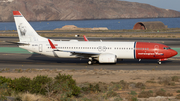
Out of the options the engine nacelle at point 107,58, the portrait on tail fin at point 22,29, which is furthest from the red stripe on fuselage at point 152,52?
the portrait on tail fin at point 22,29

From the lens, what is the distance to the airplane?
3856 centimetres

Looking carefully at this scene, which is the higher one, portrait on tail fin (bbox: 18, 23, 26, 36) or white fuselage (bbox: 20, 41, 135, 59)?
portrait on tail fin (bbox: 18, 23, 26, 36)

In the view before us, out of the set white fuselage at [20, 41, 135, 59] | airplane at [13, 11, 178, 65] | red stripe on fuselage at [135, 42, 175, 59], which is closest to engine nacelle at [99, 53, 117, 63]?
airplane at [13, 11, 178, 65]

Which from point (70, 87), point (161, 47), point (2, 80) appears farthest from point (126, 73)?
point (2, 80)

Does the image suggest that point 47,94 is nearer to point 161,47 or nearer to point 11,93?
point 11,93

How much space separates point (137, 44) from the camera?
39469mm

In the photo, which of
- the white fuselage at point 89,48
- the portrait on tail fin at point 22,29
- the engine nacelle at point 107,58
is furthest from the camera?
the portrait on tail fin at point 22,29

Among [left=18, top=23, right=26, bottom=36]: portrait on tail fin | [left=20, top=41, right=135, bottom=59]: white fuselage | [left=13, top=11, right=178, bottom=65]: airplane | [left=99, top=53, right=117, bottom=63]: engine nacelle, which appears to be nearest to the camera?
[left=99, top=53, right=117, bottom=63]: engine nacelle

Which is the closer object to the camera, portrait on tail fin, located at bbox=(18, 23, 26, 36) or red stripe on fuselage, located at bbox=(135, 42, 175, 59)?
red stripe on fuselage, located at bbox=(135, 42, 175, 59)

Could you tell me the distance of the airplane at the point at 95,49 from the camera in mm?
38562

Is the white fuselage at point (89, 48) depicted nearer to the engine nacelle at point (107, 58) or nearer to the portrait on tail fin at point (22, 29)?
the engine nacelle at point (107, 58)

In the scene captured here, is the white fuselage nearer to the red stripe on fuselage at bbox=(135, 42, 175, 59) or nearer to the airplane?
the airplane

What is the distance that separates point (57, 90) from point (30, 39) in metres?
24.1

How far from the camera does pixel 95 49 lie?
40000 millimetres
